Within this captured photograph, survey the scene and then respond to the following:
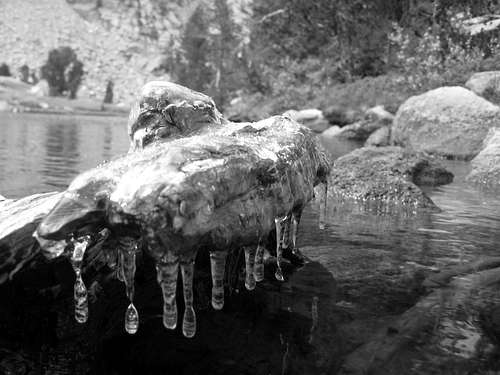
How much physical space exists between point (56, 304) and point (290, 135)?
1.69 m

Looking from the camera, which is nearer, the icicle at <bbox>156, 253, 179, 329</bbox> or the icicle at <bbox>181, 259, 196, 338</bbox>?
the icicle at <bbox>156, 253, 179, 329</bbox>

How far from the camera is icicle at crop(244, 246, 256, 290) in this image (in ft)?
9.89

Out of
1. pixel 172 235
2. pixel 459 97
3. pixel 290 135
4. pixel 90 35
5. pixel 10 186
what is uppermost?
pixel 90 35

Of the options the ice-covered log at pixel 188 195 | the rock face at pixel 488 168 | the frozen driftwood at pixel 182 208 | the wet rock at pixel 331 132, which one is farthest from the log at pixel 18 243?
the wet rock at pixel 331 132

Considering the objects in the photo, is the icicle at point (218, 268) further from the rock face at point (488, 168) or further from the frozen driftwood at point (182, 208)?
the rock face at point (488, 168)

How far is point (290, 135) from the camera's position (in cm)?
360

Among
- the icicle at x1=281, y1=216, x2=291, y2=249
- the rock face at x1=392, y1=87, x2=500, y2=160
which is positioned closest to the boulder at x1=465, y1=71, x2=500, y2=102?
the rock face at x1=392, y1=87, x2=500, y2=160

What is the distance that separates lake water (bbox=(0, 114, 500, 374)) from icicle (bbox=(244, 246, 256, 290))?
0.86 ft

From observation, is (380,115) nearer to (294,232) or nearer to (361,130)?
(361,130)

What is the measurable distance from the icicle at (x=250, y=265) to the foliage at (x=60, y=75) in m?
62.2

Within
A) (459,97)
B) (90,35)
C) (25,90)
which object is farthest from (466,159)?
(90,35)

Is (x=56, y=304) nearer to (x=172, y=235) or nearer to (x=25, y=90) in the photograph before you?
(x=172, y=235)

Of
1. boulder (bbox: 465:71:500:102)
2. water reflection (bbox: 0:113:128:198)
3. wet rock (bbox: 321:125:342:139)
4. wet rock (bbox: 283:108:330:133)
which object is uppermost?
boulder (bbox: 465:71:500:102)

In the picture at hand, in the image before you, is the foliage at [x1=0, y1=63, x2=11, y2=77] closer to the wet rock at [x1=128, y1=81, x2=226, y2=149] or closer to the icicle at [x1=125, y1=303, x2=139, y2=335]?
the wet rock at [x1=128, y1=81, x2=226, y2=149]
